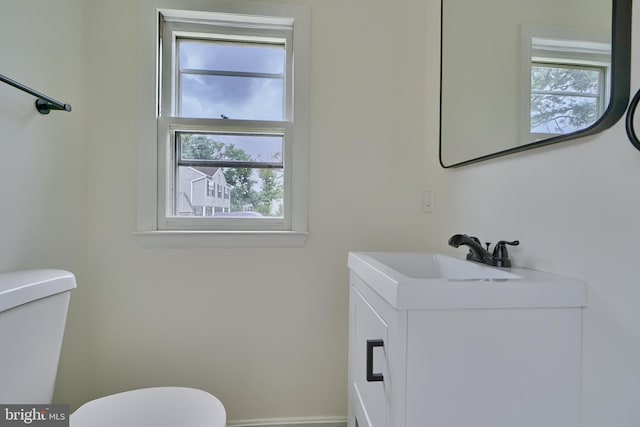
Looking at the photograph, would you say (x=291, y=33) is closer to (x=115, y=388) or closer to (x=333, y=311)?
(x=333, y=311)

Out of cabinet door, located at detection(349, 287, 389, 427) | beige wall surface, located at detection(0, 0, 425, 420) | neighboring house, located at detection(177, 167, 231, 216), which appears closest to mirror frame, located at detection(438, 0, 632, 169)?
cabinet door, located at detection(349, 287, 389, 427)

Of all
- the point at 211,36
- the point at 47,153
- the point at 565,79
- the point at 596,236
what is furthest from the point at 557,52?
the point at 47,153

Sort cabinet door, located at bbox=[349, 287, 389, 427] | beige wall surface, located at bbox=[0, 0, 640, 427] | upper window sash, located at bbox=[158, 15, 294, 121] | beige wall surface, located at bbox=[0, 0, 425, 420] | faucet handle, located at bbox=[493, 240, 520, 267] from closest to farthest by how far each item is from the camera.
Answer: cabinet door, located at bbox=[349, 287, 389, 427], faucet handle, located at bbox=[493, 240, 520, 267], beige wall surface, located at bbox=[0, 0, 640, 427], beige wall surface, located at bbox=[0, 0, 425, 420], upper window sash, located at bbox=[158, 15, 294, 121]

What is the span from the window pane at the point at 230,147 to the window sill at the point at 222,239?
1.19 ft

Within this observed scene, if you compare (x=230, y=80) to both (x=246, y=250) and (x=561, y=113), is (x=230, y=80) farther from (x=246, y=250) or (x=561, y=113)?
(x=561, y=113)

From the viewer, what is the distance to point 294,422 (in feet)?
4.34

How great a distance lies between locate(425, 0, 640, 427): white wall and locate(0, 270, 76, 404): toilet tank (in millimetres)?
1348

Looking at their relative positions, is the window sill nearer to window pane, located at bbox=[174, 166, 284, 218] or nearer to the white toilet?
window pane, located at bbox=[174, 166, 284, 218]

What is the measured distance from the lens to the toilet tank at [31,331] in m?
0.72

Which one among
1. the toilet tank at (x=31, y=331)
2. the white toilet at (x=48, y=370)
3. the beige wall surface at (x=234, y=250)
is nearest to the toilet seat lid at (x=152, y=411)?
the white toilet at (x=48, y=370)

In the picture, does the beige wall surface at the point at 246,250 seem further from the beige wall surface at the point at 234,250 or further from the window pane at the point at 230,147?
the window pane at the point at 230,147

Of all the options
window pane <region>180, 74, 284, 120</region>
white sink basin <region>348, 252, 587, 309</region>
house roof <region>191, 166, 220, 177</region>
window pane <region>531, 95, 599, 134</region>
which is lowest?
white sink basin <region>348, 252, 587, 309</region>

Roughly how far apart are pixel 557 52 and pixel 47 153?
5.28 ft

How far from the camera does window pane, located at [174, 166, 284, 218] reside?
137 cm
